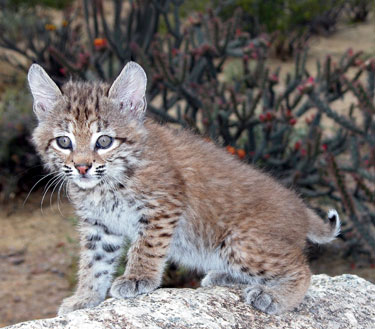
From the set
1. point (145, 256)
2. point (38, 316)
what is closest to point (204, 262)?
point (145, 256)

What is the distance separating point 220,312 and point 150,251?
62 centimetres

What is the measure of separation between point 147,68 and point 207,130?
1108 millimetres

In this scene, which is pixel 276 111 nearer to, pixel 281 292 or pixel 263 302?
pixel 281 292

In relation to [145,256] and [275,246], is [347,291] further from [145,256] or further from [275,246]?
[145,256]

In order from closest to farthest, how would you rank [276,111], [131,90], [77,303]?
[131,90] → [77,303] → [276,111]

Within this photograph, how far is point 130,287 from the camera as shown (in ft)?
12.8

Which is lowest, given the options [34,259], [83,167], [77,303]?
[34,259]

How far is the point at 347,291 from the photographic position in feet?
14.1

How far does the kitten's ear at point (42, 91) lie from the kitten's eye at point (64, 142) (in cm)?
30

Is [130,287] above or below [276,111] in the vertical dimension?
above

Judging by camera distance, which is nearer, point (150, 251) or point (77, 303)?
point (150, 251)

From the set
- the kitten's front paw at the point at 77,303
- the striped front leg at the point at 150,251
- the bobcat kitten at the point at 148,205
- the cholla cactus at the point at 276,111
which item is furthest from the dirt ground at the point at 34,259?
the striped front leg at the point at 150,251

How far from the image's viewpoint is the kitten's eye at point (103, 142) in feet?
12.7

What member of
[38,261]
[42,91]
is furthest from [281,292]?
[38,261]
